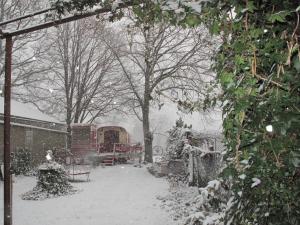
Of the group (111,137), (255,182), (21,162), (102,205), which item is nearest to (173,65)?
(111,137)

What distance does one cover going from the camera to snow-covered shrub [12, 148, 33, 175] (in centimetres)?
2277

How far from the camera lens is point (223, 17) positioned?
9.39 ft

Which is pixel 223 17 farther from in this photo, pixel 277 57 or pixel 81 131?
pixel 81 131

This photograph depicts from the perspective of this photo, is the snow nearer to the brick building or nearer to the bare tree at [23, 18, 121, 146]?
the brick building

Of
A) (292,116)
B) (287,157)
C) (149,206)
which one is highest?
(292,116)

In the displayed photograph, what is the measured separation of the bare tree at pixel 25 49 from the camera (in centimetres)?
3174

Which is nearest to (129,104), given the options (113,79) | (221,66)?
(113,79)

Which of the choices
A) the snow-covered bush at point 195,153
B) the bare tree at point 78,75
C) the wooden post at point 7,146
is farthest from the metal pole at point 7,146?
the bare tree at point 78,75

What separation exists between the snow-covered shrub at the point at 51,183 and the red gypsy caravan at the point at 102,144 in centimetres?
1126

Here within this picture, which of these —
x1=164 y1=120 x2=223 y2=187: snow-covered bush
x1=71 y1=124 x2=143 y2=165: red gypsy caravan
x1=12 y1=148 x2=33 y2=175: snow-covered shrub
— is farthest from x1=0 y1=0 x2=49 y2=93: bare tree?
x1=164 y1=120 x2=223 y2=187: snow-covered bush

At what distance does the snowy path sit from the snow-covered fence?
1.31 m

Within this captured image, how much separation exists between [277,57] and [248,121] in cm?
51

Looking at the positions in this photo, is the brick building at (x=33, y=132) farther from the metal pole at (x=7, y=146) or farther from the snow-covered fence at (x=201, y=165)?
the metal pole at (x=7, y=146)

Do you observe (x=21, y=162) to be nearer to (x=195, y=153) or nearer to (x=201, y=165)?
(x=195, y=153)
